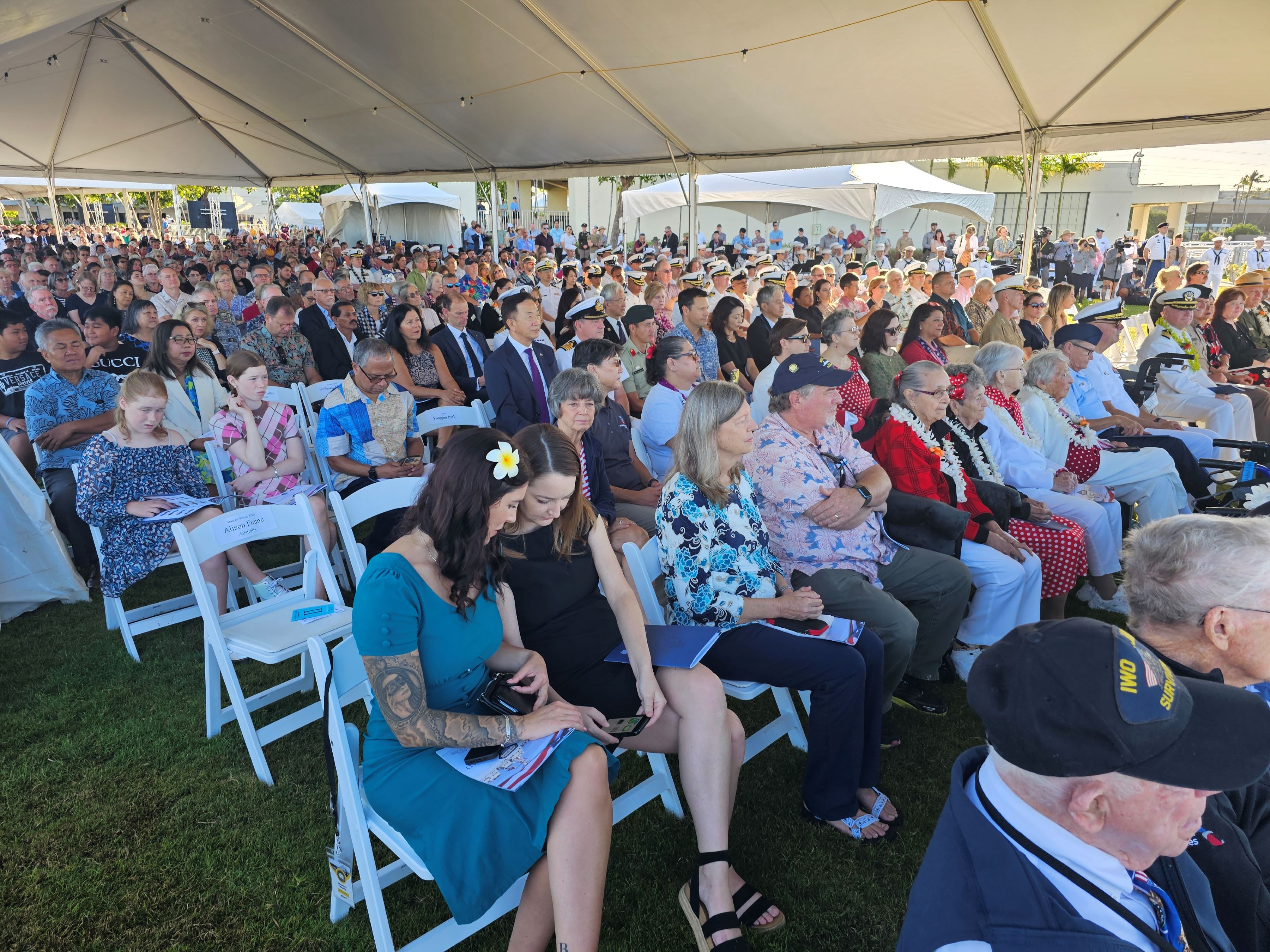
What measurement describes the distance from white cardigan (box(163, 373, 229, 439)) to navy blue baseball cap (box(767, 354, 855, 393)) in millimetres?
3074

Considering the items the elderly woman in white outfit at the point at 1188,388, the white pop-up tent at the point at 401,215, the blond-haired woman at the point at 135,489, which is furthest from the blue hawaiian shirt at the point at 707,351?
the white pop-up tent at the point at 401,215

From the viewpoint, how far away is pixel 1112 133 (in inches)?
316

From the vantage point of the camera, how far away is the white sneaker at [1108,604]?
421cm

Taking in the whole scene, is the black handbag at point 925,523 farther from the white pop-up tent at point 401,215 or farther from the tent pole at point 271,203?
the white pop-up tent at point 401,215

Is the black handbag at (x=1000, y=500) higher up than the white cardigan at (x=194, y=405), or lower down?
lower down

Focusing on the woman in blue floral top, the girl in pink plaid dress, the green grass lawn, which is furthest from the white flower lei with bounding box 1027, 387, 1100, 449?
the girl in pink plaid dress

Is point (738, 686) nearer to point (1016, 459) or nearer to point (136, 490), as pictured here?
point (1016, 459)

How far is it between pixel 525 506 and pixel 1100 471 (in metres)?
4.15

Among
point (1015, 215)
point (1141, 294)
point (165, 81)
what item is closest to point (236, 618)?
point (165, 81)

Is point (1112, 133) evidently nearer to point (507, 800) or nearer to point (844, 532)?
point (844, 532)

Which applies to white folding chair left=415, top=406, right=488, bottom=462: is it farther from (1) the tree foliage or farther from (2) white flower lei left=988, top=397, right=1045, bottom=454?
(1) the tree foliage

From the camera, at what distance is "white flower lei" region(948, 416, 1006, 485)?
400 centimetres

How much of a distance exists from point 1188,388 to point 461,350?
6188 millimetres

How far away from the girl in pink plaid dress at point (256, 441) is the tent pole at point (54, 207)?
16471 millimetres
